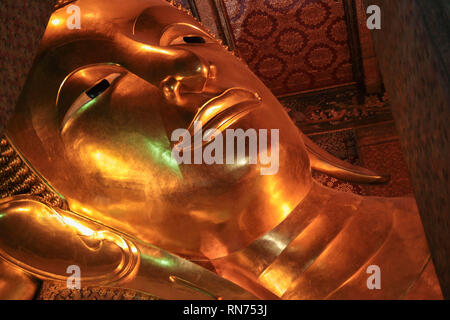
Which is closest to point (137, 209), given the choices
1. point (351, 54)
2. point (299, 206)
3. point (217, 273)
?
point (217, 273)

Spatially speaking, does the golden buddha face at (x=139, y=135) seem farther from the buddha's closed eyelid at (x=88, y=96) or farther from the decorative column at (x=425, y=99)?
the decorative column at (x=425, y=99)

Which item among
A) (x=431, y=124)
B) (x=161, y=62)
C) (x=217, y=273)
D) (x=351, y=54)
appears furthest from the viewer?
(x=351, y=54)

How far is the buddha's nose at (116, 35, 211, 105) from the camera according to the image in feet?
2.65

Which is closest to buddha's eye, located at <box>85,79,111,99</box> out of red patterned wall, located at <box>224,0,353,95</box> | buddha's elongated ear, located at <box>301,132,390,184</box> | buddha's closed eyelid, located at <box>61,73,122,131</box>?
buddha's closed eyelid, located at <box>61,73,122,131</box>

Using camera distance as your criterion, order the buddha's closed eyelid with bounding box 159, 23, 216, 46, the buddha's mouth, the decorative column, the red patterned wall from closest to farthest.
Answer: the decorative column
the buddha's mouth
the buddha's closed eyelid with bounding box 159, 23, 216, 46
the red patterned wall

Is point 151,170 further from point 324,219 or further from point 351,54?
point 351,54

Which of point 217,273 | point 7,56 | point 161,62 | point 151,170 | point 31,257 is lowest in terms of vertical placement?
point 217,273

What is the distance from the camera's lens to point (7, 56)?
18.5 inches

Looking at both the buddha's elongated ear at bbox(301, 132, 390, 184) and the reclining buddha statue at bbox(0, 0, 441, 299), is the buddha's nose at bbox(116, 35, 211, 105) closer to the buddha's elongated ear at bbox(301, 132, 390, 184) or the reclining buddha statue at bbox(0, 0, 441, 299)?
the reclining buddha statue at bbox(0, 0, 441, 299)

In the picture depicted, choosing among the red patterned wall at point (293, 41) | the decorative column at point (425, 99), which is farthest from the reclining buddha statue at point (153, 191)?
the red patterned wall at point (293, 41)

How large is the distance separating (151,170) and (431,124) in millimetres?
518

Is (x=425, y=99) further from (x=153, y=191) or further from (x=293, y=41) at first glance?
(x=293, y=41)

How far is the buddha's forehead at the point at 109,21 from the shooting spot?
2.89 ft

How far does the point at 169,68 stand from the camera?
32.2 inches
